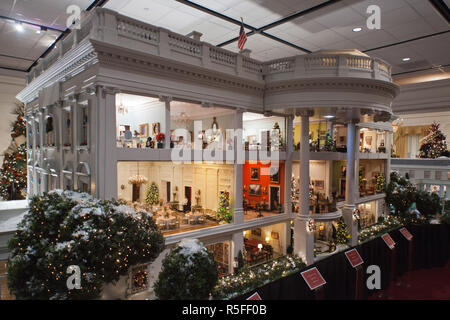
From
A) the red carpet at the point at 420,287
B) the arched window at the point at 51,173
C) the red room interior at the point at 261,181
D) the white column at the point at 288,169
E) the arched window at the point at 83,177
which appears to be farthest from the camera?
the red room interior at the point at 261,181

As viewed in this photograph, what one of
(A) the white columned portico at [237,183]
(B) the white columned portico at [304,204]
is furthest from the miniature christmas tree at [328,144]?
(A) the white columned portico at [237,183]

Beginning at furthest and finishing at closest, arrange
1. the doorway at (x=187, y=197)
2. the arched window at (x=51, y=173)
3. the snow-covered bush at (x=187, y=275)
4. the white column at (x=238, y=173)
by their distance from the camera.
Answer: the doorway at (x=187, y=197), the white column at (x=238, y=173), the arched window at (x=51, y=173), the snow-covered bush at (x=187, y=275)

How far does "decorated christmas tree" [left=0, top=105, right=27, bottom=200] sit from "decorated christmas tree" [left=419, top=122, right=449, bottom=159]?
34345mm

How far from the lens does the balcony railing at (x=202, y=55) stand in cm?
962

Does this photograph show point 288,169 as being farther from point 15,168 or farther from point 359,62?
point 15,168

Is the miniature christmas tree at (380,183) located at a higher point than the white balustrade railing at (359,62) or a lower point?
lower

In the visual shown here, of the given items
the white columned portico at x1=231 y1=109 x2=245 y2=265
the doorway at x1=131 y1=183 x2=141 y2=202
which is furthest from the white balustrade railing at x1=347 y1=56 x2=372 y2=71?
the doorway at x1=131 y1=183 x2=141 y2=202

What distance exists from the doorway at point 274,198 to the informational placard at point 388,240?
5567 millimetres

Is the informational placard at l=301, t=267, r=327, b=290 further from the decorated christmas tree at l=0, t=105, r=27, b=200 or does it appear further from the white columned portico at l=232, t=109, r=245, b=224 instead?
the decorated christmas tree at l=0, t=105, r=27, b=200

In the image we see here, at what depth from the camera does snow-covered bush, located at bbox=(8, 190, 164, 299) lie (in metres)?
6.80

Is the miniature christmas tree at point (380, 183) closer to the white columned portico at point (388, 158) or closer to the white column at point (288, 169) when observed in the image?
the white columned portico at point (388, 158)

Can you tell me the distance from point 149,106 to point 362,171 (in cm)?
2030

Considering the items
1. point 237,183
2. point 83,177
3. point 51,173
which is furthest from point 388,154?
point 51,173

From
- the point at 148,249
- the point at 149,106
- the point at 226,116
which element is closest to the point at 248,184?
the point at 226,116
